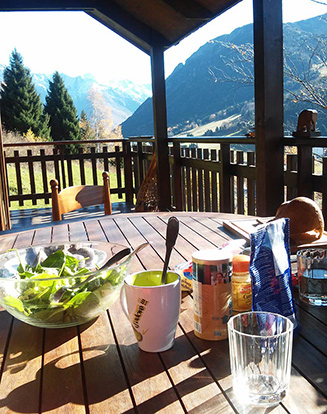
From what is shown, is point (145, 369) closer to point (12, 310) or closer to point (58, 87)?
point (12, 310)

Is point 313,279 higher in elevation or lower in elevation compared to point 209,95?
lower

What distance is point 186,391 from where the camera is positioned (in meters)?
0.60

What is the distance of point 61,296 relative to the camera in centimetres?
77

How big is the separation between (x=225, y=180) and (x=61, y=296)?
10.3 feet

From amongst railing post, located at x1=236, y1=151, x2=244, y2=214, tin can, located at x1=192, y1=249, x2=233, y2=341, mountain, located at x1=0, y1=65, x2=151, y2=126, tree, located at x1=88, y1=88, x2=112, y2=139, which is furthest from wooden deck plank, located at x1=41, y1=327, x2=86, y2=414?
mountain, located at x1=0, y1=65, x2=151, y2=126

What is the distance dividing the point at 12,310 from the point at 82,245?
30cm

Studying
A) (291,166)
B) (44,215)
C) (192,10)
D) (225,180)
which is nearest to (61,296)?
Answer: (291,166)

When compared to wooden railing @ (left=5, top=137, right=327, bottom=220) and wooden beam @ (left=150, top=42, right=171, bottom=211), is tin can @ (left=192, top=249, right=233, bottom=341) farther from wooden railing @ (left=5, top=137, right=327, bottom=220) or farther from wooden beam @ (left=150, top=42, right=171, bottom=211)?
wooden beam @ (left=150, top=42, right=171, bottom=211)

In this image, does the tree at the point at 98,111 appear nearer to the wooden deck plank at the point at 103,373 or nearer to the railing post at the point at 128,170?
the railing post at the point at 128,170

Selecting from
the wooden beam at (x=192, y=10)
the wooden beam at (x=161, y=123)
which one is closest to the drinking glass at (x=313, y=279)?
the wooden beam at (x=192, y=10)

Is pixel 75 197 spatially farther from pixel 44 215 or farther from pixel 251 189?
pixel 44 215

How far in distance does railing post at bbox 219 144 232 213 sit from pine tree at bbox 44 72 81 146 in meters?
21.8

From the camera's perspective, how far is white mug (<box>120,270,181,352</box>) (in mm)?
685

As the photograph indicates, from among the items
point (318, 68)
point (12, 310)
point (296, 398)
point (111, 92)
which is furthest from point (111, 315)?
point (111, 92)
